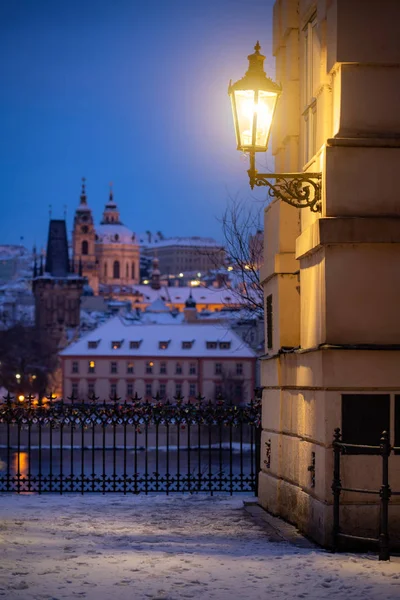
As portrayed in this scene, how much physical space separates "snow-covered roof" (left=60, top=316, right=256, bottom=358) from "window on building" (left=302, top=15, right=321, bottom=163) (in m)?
85.5

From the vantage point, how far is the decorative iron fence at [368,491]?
913cm

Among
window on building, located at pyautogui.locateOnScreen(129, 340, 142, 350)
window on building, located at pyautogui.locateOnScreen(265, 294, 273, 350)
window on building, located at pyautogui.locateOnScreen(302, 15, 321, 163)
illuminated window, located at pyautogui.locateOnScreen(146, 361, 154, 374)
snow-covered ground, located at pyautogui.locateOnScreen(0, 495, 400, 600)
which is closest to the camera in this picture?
snow-covered ground, located at pyautogui.locateOnScreen(0, 495, 400, 600)

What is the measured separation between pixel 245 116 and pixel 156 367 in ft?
294

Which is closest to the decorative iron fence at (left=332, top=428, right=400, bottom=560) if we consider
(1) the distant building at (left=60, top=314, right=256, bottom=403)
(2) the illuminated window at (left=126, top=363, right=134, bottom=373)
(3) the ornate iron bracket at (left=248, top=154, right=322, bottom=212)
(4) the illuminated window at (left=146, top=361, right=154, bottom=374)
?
(3) the ornate iron bracket at (left=248, top=154, right=322, bottom=212)

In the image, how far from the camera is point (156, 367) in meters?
99.8

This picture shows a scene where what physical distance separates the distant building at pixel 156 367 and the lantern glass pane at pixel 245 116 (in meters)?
88.0

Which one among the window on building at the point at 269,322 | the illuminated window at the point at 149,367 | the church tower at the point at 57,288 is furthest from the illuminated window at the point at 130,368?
the window on building at the point at 269,322

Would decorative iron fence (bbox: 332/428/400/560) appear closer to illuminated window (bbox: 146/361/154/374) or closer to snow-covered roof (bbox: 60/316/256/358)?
snow-covered roof (bbox: 60/316/256/358)

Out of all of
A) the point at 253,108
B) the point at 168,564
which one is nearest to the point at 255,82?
the point at 253,108

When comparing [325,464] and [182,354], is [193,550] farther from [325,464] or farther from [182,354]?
[182,354]

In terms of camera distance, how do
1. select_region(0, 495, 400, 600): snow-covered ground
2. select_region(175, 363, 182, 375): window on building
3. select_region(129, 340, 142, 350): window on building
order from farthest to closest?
select_region(129, 340, 142, 350): window on building < select_region(175, 363, 182, 375): window on building < select_region(0, 495, 400, 600): snow-covered ground

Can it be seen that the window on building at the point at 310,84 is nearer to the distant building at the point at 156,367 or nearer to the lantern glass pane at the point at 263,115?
the lantern glass pane at the point at 263,115

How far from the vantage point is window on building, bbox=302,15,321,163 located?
39.0 feet

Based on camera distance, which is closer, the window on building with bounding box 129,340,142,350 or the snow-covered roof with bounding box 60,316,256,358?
the snow-covered roof with bounding box 60,316,256,358
